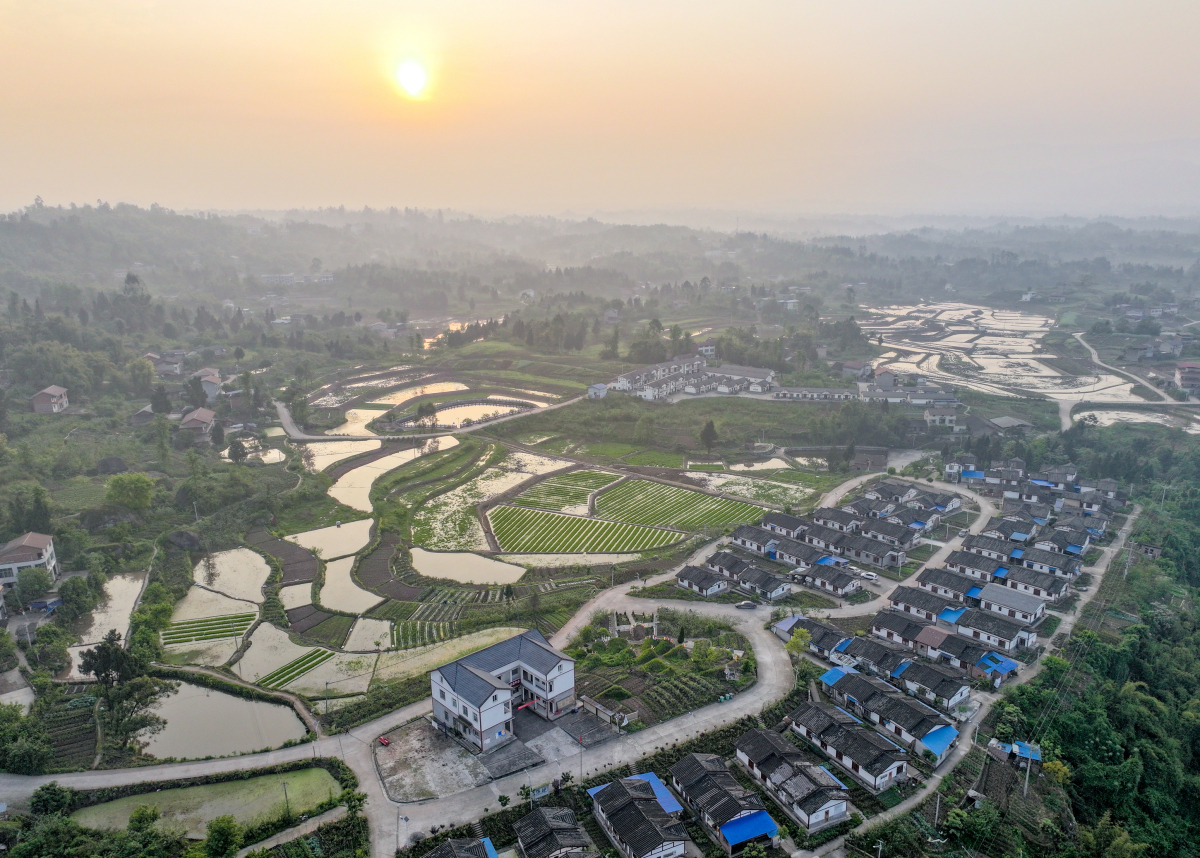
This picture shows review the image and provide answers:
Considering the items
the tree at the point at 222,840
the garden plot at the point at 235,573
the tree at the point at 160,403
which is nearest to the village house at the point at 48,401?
the tree at the point at 160,403

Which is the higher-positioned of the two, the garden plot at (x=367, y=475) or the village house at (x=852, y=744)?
the village house at (x=852, y=744)

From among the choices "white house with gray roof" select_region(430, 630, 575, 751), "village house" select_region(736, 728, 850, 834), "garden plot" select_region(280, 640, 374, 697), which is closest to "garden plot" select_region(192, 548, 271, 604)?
"garden plot" select_region(280, 640, 374, 697)

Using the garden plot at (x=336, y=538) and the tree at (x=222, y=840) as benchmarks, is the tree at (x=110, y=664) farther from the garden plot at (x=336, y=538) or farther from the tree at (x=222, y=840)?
the garden plot at (x=336, y=538)

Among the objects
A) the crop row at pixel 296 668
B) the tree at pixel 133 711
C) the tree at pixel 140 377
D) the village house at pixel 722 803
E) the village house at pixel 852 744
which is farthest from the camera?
the tree at pixel 140 377

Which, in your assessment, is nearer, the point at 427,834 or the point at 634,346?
the point at 427,834

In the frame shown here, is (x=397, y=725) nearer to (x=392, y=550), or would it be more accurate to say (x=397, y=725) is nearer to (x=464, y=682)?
(x=464, y=682)

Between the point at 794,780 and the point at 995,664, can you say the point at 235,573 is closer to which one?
the point at 794,780

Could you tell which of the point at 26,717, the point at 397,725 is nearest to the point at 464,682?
the point at 397,725
